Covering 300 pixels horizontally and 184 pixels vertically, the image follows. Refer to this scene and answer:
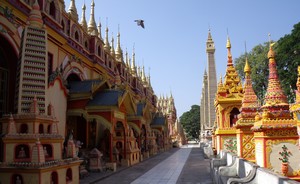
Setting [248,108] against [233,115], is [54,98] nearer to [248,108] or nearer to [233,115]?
[248,108]

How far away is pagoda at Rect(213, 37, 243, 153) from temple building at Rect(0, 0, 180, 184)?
594cm

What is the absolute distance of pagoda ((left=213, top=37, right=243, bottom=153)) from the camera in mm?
18992

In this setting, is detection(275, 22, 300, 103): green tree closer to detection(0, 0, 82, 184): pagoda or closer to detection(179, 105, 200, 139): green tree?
detection(0, 0, 82, 184): pagoda

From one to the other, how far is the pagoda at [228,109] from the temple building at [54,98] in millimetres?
5937

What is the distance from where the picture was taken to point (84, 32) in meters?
20.6

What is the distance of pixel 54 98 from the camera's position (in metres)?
14.6

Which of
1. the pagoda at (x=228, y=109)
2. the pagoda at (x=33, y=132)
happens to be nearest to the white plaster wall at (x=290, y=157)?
the pagoda at (x=33, y=132)

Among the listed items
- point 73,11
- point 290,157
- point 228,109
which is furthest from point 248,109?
point 73,11

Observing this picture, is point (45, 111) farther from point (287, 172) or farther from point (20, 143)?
point (287, 172)

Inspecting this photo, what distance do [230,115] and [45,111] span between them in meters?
13.1

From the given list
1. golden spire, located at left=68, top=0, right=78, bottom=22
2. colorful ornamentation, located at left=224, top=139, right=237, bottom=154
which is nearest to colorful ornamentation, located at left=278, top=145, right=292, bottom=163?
colorful ornamentation, located at left=224, top=139, right=237, bottom=154

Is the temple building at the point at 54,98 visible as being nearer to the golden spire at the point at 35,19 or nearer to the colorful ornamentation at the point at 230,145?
the golden spire at the point at 35,19

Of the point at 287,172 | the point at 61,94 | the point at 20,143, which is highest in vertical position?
the point at 61,94

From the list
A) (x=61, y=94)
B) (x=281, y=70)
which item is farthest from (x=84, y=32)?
(x=281, y=70)
